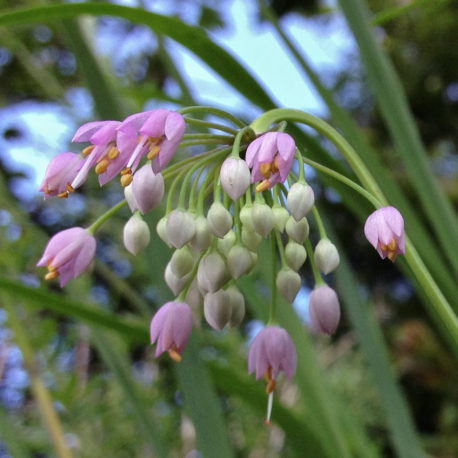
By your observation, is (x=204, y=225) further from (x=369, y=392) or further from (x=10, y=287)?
(x=369, y=392)

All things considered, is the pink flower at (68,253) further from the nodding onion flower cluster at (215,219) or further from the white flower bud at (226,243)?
the white flower bud at (226,243)

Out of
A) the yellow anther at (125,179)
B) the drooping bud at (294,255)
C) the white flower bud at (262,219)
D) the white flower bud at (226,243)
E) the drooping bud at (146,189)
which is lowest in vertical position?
the drooping bud at (294,255)

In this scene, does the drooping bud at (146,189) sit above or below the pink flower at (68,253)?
below

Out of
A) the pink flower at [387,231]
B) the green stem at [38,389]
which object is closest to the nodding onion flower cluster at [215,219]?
the pink flower at [387,231]

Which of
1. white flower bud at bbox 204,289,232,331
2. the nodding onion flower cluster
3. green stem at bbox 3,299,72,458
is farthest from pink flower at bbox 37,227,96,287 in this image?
green stem at bbox 3,299,72,458

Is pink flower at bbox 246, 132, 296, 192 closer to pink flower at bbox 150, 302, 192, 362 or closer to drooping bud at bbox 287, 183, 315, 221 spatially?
drooping bud at bbox 287, 183, 315, 221

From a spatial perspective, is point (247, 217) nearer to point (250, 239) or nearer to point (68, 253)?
point (250, 239)
